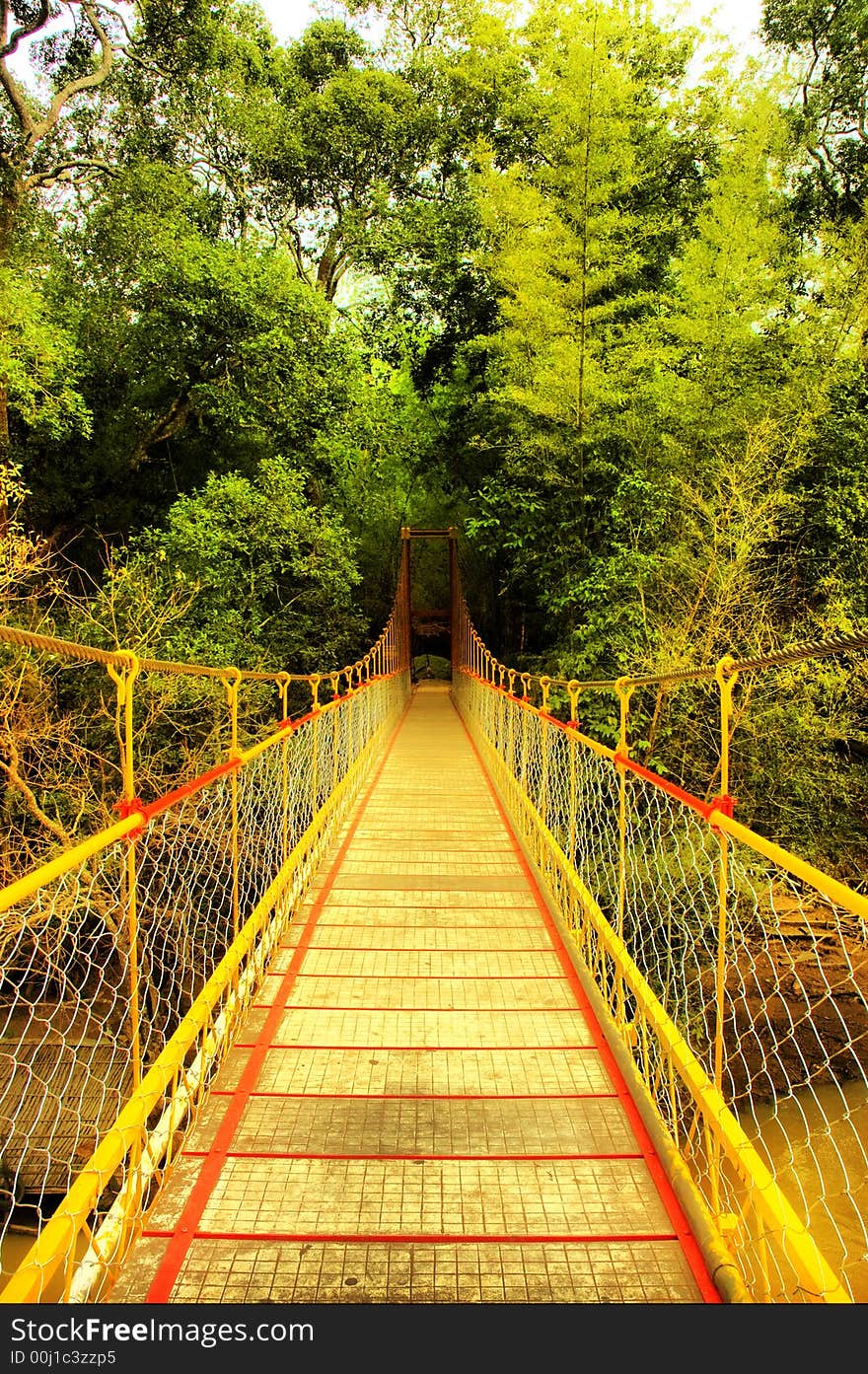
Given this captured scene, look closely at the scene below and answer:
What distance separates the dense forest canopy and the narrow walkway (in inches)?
168

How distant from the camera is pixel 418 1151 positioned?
1.43 metres

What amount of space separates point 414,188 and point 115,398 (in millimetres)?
5196

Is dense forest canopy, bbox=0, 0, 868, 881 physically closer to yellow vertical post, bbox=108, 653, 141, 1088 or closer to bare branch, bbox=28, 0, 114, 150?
bare branch, bbox=28, 0, 114, 150

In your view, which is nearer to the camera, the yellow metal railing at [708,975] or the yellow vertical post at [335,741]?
the yellow metal railing at [708,975]

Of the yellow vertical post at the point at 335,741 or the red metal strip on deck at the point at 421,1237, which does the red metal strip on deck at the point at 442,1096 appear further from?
the yellow vertical post at the point at 335,741

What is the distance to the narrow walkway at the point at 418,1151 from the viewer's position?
1.13 meters

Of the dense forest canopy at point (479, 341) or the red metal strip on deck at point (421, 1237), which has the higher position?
the dense forest canopy at point (479, 341)

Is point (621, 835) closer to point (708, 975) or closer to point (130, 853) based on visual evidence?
point (130, 853)

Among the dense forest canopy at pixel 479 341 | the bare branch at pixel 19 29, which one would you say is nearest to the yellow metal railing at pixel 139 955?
the dense forest canopy at pixel 479 341

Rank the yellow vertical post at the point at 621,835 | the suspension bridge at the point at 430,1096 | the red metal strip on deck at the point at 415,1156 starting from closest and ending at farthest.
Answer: the suspension bridge at the point at 430,1096 → the red metal strip on deck at the point at 415,1156 → the yellow vertical post at the point at 621,835

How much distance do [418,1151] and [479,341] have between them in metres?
9.52

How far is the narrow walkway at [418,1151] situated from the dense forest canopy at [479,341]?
4273 mm

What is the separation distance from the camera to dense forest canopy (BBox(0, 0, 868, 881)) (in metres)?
7.06

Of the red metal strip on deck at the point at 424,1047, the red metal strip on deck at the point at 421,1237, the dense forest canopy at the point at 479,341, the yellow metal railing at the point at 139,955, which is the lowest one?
the red metal strip on deck at the point at 424,1047
